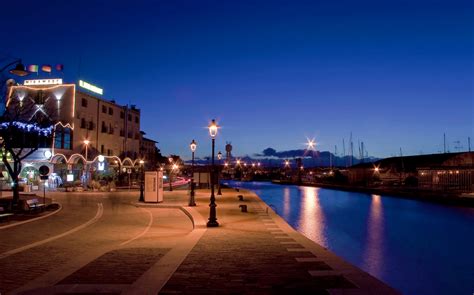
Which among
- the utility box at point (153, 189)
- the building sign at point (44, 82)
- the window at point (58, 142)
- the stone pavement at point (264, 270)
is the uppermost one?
the building sign at point (44, 82)

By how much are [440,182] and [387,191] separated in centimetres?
717

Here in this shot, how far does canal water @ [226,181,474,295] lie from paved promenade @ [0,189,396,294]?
3.72 metres

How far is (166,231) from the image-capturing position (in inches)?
634

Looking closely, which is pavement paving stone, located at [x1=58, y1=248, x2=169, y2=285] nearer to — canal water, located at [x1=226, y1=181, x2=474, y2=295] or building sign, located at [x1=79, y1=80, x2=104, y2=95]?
canal water, located at [x1=226, y1=181, x2=474, y2=295]

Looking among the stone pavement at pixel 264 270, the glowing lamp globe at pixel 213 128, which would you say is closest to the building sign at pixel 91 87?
the glowing lamp globe at pixel 213 128

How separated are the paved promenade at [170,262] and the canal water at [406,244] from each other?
3721 mm

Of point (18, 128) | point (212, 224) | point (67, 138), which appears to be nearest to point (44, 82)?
point (67, 138)

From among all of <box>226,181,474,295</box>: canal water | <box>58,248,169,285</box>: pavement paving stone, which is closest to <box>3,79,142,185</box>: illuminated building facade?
<box>226,181,474,295</box>: canal water

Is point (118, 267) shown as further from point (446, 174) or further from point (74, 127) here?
point (446, 174)

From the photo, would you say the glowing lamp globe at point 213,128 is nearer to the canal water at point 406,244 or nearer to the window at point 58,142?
the canal water at point 406,244

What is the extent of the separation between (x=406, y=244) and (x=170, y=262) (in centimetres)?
1552

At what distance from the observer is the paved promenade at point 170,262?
7.63 metres

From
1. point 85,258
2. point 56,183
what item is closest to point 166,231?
point 85,258

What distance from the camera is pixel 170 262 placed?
31.7ft
